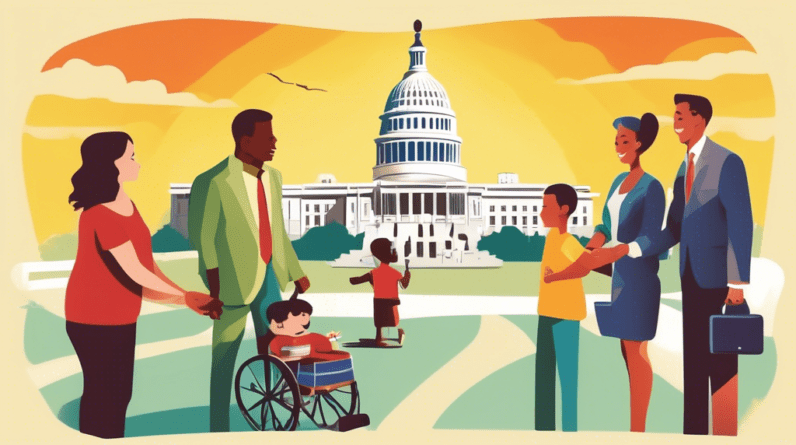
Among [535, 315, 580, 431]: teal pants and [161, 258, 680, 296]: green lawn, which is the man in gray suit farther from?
[535, 315, 580, 431]: teal pants

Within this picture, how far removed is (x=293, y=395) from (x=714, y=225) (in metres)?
4.15

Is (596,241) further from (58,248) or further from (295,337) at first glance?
(58,248)

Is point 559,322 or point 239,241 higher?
point 239,241

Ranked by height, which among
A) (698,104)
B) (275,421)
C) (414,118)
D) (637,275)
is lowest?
(275,421)

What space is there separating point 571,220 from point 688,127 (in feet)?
4.76

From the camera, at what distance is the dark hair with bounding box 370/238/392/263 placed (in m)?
8.02

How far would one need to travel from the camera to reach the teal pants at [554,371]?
23.6 feet

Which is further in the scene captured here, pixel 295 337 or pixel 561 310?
pixel 561 310

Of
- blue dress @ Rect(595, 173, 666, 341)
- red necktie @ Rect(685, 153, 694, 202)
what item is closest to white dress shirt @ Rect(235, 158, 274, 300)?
blue dress @ Rect(595, 173, 666, 341)

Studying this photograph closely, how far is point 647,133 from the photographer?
7.41 metres

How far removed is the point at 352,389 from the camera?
7055 millimetres

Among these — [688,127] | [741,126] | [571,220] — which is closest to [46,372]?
[571,220]

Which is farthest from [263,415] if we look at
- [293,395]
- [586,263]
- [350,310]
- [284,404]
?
[586,263]

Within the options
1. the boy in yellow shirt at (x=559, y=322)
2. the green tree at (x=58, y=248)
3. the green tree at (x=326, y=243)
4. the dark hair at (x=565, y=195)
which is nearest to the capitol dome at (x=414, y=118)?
the green tree at (x=326, y=243)
